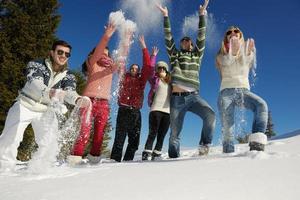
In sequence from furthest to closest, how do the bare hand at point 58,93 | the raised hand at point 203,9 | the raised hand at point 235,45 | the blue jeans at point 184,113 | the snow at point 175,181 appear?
the raised hand at point 203,9, the raised hand at point 235,45, the blue jeans at point 184,113, the bare hand at point 58,93, the snow at point 175,181

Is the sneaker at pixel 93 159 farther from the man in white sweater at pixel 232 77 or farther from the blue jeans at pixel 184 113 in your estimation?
the man in white sweater at pixel 232 77

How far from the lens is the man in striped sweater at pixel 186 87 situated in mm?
6188

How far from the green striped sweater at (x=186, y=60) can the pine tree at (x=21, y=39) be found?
11.0m

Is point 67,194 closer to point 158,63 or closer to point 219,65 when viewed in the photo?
point 219,65

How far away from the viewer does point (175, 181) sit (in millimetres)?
3730

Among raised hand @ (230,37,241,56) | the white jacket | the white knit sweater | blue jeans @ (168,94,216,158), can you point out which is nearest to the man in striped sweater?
blue jeans @ (168,94,216,158)

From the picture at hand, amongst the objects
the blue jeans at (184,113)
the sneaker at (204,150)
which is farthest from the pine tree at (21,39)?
the sneaker at (204,150)

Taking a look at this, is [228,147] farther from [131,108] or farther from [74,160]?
[74,160]

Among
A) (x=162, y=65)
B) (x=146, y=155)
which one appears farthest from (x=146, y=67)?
(x=146, y=155)

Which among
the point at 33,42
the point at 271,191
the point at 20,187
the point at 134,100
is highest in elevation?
the point at 33,42

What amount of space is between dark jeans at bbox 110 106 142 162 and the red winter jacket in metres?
0.12

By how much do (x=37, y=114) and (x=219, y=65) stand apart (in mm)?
2960

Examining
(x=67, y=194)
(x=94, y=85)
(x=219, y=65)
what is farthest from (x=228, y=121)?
(x=67, y=194)

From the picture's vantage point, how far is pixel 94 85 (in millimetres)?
6547
